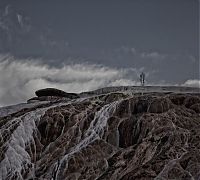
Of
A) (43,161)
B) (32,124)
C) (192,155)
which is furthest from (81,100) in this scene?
(192,155)

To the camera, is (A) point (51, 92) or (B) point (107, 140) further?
(A) point (51, 92)

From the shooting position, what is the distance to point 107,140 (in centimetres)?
4288

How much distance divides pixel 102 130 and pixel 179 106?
8007 millimetres

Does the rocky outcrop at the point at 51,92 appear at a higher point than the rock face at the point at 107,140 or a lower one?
higher

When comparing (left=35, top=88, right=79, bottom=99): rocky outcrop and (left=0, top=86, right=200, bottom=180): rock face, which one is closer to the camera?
(left=0, top=86, right=200, bottom=180): rock face

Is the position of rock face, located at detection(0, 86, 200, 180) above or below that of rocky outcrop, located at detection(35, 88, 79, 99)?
below

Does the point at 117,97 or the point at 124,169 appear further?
the point at 117,97

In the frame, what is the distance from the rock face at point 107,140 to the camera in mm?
37059

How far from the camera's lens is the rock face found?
122 ft

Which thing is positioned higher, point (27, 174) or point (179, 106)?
point (179, 106)

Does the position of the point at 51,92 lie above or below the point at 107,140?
above

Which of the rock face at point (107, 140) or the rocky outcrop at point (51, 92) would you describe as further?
the rocky outcrop at point (51, 92)

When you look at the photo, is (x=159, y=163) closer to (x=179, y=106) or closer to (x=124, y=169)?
(x=124, y=169)

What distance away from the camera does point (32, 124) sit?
4722 cm
